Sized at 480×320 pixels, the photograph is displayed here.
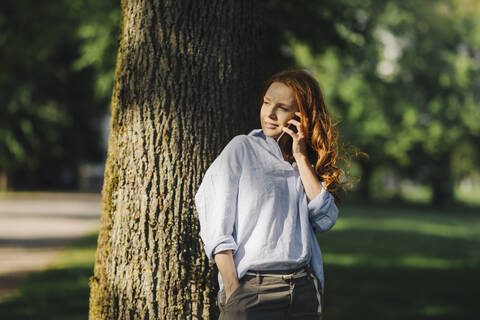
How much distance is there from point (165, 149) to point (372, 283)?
682 cm

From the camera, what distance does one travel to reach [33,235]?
45.3 ft

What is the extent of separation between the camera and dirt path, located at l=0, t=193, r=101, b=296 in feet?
30.5

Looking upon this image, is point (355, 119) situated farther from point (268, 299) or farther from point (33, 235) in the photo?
point (268, 299)

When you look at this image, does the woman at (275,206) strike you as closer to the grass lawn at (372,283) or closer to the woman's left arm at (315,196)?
the woman's left arm at (315,196)

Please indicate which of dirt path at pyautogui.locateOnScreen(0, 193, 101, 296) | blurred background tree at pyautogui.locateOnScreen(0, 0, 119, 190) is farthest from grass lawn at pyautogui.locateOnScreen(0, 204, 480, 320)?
blurred background tree at pyautogui.locateOnScreen(0, 0, 119, 190)

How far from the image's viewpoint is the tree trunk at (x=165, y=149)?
2885 millimetres

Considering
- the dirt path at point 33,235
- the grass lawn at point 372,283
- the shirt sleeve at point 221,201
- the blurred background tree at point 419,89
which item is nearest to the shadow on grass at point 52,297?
the grass lawn at point 372,283

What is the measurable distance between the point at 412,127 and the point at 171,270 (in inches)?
1085

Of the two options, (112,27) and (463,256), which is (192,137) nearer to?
(112,27)

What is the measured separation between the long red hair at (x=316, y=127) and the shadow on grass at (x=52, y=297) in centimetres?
445

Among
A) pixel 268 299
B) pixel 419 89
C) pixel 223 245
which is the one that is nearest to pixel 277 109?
pixel 223 245

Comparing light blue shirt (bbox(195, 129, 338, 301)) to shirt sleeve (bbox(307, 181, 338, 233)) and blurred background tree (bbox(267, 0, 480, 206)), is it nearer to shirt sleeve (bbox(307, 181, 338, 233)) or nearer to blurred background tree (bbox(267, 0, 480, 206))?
shirt sleeve (bbox(307, 181, 338, 233))

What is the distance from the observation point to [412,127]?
94.5 feet

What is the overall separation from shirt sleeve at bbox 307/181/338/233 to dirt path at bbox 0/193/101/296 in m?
6.11
